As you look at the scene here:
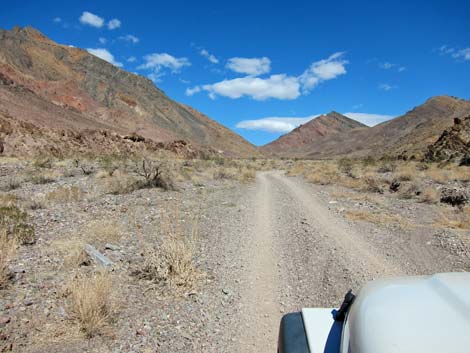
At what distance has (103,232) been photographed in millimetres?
7164

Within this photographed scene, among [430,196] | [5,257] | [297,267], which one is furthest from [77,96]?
[297,267]

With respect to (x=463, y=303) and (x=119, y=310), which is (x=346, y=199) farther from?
A: (x=463, y=303)

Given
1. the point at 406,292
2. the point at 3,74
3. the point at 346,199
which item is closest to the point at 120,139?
the point at 3,74

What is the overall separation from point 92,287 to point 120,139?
47.9m

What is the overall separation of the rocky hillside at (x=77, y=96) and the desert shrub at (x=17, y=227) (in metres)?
29.4

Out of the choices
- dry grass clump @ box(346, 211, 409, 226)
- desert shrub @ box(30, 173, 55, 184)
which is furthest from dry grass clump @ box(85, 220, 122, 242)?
desert shrub @ box(30, 173, 55, 184)

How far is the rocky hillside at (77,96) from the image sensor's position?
48.0 metres

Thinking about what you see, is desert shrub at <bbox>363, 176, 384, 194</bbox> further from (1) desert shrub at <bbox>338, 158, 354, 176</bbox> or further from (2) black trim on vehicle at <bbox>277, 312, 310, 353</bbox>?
(2) black trim on vehicle at <bbox>277, 312, 310, 353</bbox>

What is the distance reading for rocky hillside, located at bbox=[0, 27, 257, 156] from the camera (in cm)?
4803

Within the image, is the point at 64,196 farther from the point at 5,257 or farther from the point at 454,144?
the point at 454,144

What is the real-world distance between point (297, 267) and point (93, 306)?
11.6 ft

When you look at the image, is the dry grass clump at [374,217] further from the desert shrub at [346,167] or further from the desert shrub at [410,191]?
the desert shrub at [346,167]

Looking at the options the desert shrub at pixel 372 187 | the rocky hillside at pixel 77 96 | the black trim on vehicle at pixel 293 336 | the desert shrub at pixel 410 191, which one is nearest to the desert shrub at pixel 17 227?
the black trim on vehicle at pixel 293 336

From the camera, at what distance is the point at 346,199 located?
46.5 ft
